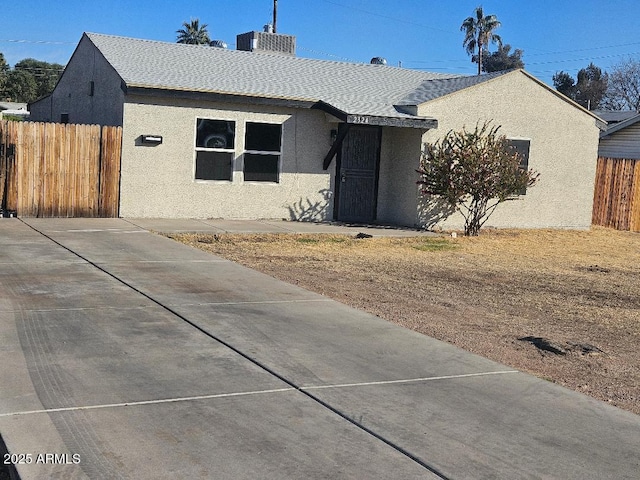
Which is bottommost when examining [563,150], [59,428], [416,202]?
[59,428]

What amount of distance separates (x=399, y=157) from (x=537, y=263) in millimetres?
5725

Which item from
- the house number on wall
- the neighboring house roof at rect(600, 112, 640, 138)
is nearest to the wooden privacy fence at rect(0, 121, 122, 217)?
the house number on wall

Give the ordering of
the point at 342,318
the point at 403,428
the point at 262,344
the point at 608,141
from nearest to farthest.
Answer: the point at 403,428
the point at 262,344
the point at 342,318
the point at 608,141

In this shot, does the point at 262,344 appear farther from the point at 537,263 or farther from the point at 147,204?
the point at 147,204

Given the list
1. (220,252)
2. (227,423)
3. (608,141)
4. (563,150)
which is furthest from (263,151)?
(608,141)

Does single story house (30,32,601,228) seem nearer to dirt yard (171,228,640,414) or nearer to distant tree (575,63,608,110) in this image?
dirt yard (171,228,640,414)

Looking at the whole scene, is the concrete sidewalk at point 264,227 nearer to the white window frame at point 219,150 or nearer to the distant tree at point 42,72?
the white window frame at point 219,150

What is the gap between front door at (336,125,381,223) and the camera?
18922mm

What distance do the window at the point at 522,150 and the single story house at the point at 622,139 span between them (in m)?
12.5

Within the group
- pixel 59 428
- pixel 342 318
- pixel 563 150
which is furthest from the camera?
pixel 563 150

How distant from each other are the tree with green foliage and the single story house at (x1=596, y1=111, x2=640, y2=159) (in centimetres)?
1403

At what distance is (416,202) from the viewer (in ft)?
61.6

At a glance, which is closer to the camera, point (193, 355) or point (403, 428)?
point (403, 428)

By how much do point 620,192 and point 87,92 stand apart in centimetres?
1453
